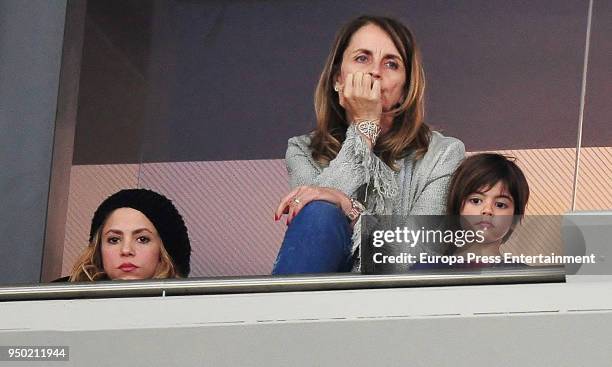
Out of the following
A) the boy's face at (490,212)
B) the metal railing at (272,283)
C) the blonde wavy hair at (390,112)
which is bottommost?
the metal railing at (272,283)

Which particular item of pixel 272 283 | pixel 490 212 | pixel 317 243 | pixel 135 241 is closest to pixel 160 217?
pixel 135 241

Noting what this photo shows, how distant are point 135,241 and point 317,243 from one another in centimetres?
49

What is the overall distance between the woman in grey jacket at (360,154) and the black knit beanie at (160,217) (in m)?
0.23

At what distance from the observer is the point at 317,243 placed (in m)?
2.15

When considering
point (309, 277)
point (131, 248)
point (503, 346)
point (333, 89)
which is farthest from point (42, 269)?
point (503, 346)

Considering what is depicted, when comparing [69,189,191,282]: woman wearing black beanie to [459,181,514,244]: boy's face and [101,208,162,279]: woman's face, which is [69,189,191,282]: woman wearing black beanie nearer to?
[101,208,162,279]: woman's face

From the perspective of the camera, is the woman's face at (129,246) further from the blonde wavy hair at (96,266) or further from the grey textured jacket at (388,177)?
the grey textured jacket at (388,177)

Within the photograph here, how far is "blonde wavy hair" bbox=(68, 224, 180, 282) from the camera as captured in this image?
2428 mm

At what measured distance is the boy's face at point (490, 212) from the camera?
6.20ft

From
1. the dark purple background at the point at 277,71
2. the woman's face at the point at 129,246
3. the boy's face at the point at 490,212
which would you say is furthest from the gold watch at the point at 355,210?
the dark purple background at the point at 277,71

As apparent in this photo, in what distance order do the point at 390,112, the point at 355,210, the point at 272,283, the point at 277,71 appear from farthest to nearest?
the point at 277,71 < the point at 390,112 < the point at 355,210 < the point at 272,283

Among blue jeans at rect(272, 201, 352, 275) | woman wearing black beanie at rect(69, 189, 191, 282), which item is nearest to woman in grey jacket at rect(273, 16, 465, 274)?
blue jeans at rect(272, 201, 352, 275)

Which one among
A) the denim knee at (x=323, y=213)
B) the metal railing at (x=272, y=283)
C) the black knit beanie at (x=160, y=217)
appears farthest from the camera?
the black knit beanie at (x=160, y=217)

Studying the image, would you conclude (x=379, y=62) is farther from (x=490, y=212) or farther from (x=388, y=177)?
(x=490, y=212)
